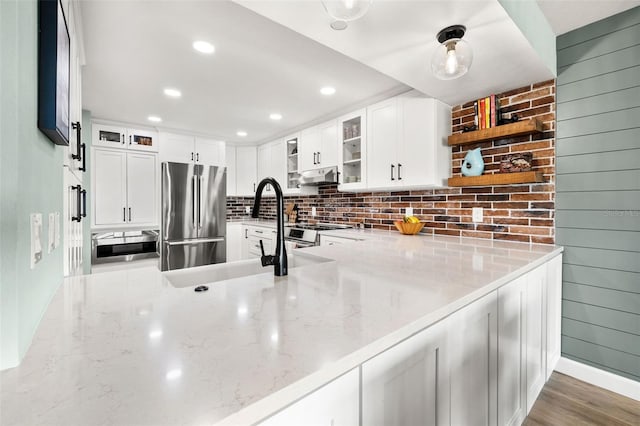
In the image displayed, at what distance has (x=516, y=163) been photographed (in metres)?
2.14

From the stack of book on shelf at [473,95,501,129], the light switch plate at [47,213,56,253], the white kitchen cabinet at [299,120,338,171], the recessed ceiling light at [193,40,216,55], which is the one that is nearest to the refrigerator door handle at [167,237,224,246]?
the white kitchen cabinet at [299,120,338,171]

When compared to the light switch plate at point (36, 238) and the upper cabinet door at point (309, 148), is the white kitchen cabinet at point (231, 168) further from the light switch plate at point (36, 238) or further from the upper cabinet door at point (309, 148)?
the light switch plate at point (36, 238)

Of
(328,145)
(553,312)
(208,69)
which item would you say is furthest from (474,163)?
(208,69)

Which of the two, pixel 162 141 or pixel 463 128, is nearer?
pixel 463 128

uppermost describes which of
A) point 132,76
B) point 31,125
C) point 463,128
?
point 132,76

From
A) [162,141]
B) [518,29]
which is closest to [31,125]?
[518,29]

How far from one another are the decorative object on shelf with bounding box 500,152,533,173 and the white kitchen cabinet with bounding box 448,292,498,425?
1.34m

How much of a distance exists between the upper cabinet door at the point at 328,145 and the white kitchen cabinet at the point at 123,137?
7.66 feet

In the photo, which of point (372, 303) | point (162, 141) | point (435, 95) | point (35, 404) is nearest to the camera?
point (35, 404)

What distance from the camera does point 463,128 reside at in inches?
101

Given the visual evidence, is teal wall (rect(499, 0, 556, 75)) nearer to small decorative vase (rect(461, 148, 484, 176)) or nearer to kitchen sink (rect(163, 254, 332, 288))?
small decorative vase (rect(461, 148, 484, 176))

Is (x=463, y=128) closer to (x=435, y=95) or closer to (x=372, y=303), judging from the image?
(x=435, y=95)

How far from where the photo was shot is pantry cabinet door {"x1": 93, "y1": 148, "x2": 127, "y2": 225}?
3.61 meters

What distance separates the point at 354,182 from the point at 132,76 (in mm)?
2340
